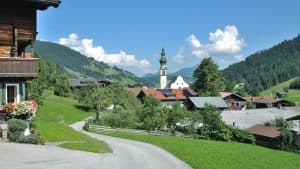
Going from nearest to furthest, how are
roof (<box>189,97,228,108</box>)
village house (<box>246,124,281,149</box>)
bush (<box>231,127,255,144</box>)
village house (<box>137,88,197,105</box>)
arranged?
village house (<box>246,124,281,149</box>) → bush (<box>231,127,255,144</box>) → roof (<box>189,97,228,108</box>) → village house (<box>137,88,197,105</box>)

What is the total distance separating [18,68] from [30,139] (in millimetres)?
5243

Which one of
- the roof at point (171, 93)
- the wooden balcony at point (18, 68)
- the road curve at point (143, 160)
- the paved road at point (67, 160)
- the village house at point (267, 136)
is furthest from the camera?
the roof at point (171, 93)

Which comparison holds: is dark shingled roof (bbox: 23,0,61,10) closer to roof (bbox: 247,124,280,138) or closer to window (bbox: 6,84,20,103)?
window (bbox: 6,84,20,103)

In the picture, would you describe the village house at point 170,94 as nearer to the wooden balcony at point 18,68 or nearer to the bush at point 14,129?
the wooden balcony at point 18,68

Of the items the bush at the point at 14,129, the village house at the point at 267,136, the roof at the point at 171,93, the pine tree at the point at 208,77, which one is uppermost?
the pine tree at the point at 208,77

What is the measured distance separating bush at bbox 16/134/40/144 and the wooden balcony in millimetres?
4477

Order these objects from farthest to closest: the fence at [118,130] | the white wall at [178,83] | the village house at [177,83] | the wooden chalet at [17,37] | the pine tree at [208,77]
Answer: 1. the village house at [177,83]
2. the white wall at [178,83]
3. the pine tree at [208,77]
4. the fence at [118,130]
5. the wooden chalet at [17,37]

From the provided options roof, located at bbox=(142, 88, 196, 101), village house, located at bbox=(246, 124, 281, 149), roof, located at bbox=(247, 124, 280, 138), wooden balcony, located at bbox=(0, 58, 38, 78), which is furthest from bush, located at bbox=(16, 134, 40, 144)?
roof, located at bbox=(142, 88, 196, 101)

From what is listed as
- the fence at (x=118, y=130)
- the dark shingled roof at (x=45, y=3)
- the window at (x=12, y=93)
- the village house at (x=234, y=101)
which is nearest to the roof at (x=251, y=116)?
the fence at (x=118, y=130)

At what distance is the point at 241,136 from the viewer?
57.4m

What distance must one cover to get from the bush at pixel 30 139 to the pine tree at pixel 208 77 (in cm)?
8594

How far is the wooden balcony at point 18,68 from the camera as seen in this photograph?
28812 mm

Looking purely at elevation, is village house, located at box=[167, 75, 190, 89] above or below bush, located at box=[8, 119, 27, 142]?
above

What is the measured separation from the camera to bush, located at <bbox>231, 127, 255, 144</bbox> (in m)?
57.4
